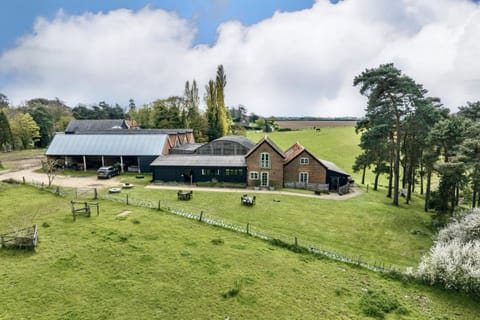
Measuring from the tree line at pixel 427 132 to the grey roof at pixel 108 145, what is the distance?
28.5m

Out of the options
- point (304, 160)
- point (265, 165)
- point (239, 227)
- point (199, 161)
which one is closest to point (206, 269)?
point (239, 227)

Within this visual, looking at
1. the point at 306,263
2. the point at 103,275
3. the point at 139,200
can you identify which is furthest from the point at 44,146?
the point at 306,263

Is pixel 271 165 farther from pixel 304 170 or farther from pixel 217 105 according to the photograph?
pixel 217 105

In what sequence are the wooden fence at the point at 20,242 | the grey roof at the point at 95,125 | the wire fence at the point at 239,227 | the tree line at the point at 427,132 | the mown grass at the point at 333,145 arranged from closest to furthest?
the wooden fence at the point at 20,242, the wire fence at the point at 239,227, the tree line at the point at 427,132, the mown grass at the point at 333,145, the grey roof at the point at 95,125

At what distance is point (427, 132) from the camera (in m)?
26.6

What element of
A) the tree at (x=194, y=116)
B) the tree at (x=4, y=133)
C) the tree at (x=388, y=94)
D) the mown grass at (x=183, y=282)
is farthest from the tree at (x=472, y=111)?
the tree at (x=4, y=133)

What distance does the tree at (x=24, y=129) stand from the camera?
67.3 m

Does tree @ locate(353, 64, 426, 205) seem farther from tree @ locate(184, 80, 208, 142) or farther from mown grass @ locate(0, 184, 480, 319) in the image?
tree @ locate(184, 80, 208, 142)

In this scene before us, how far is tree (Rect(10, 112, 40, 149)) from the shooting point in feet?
221

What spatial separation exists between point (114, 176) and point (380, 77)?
34.0 metres

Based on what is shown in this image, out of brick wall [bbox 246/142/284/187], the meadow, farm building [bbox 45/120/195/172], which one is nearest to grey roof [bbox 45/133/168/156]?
farm building [bbox 45/120/195/172]

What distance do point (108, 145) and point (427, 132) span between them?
1612 inches

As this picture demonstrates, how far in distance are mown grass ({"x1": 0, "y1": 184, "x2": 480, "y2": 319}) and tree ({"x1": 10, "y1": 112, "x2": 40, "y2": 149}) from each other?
6378 cm

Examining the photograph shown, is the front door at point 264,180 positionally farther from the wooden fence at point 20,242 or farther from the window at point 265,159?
the wooden fence at point 20,242
